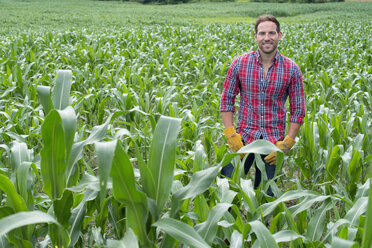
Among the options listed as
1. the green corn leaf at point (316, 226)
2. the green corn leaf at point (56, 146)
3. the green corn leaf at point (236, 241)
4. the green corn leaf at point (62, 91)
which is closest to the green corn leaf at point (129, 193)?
the green corn leaf at point (56, 146)

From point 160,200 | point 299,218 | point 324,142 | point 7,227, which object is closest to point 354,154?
point 324,142

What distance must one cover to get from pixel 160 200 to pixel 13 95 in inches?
162

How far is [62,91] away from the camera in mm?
1800

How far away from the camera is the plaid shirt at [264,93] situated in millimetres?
2422

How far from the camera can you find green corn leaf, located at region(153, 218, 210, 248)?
48.3 inches

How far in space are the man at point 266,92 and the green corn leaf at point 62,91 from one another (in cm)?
109

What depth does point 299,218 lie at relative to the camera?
6.54ft

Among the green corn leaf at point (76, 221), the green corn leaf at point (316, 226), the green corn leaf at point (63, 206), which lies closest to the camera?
the green corn leaf at point (63, 206)

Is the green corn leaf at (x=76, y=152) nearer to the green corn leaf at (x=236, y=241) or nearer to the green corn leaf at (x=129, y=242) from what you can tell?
the green corn leaf at (x=129, y=242)

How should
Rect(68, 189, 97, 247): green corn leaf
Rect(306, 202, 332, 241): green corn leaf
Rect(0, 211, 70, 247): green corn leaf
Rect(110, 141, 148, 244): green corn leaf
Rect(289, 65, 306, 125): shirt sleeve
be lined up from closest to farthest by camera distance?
1. Rect(0, 211, 70, 247): green corn leaf
2. Rect(110, 141, 148, 244): green corn leaf
3. Rect(68, 189, 97, 247): green corn leaf
4. Rect(306, 202, 332, 241): green corn leaf
5. Rect(289, 65, 306, 125): shirt sleeve

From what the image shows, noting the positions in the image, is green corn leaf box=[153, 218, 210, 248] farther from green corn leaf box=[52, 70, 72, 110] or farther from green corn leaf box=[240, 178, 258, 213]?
green corn leaf box=[52, 70, 72, 110]

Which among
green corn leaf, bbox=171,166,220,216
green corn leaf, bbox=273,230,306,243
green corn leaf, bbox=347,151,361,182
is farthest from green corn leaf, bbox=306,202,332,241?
green corn leaf, bbox=347,151,361,182

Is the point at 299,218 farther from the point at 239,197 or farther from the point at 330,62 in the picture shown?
the point at 330,62

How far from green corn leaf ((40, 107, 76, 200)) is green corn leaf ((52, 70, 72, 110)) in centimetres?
46
